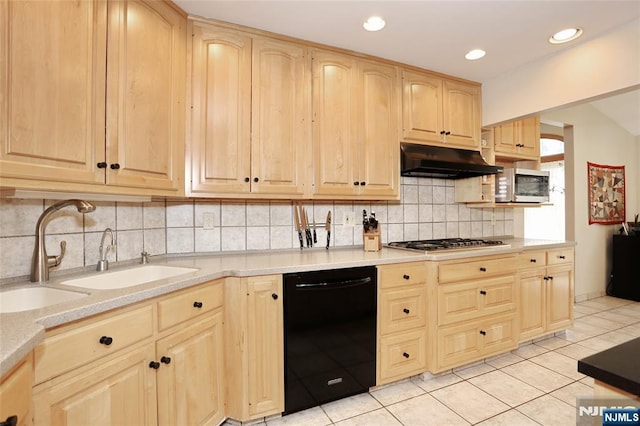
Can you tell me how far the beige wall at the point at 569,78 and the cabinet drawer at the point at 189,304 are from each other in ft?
8.88

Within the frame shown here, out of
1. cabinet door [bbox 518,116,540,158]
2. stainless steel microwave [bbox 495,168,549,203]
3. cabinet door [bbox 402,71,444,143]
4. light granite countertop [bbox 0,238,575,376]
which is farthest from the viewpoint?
cabinet door [bbox 518,116,540,158]

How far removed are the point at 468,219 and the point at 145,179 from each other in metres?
2.97

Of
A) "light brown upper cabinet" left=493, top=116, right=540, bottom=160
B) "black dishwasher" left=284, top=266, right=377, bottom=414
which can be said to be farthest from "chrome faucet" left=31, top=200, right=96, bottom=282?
"light brown upper cabinet" left=493, top=116, right=540, bottom=160

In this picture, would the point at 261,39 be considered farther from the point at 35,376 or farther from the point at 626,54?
the point at 626,54

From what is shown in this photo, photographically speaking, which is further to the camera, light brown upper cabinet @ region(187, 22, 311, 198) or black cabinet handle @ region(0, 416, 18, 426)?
light brown upper cabinet @ region(187, 22, 311, 198)

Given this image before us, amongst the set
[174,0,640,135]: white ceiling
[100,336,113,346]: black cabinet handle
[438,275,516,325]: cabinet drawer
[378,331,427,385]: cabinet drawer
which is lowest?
[378,331,427,385]: cabinet drawer

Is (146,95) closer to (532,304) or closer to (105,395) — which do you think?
(105,395)

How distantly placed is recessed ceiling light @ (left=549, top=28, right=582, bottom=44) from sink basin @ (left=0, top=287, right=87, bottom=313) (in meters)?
3.09

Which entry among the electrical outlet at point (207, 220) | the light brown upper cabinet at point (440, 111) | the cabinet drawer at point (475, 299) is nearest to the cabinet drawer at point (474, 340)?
the cabinet drawer at point (475, 299)

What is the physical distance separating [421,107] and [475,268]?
4.52 ft

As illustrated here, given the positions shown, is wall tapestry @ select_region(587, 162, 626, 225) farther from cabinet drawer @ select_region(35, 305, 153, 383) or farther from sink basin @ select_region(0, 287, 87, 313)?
sink basin @ select_region(0, 287, 87, 313)

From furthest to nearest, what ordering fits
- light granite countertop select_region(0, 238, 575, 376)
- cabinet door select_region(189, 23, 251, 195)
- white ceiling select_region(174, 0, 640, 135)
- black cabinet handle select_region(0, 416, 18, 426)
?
cabinet door select_region(189, 23, 251, 195) < white ceiling select_region(174, 0, 640, 135) < light granite countertop select_region(0, 238, 575, 376) < black cabinet handle select_region(0, 416, 18, 426)

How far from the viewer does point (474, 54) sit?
239 cm

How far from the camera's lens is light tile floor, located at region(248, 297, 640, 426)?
1.82 m
